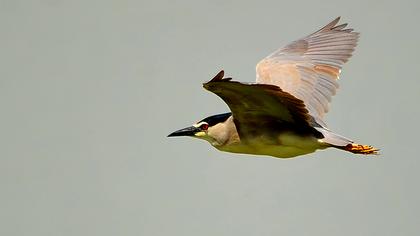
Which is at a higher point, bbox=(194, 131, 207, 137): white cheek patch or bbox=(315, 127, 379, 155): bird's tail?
bbox=(194, 131, 207, 137): white cheek patch

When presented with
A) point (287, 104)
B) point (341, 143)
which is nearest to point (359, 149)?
point (341, 143)

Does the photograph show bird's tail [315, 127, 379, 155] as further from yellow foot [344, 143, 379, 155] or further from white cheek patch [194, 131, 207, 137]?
white cheek patch [194, 131, 207, 137]

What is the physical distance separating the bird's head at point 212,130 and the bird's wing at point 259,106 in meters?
0.18

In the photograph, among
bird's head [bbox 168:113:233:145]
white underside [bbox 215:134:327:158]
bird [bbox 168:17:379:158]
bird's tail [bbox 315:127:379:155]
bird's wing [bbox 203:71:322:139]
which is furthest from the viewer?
bird's head [bbox 168:113:233:145]

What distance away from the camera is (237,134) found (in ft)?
20.8

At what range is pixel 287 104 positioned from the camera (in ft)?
19.0

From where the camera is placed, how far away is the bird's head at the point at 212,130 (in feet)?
21.1

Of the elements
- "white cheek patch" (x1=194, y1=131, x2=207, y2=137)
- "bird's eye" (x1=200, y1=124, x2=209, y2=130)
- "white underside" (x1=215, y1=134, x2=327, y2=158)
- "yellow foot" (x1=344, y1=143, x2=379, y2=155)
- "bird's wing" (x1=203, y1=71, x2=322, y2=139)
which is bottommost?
"yellow foot" (x1=344, y1=143, x2=379, y2=155)

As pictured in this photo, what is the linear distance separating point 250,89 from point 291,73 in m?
1.83

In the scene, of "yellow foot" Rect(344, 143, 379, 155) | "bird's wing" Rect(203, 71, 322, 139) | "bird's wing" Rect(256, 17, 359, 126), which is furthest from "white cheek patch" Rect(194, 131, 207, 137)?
"yellow foot" Rect(344, 143, 379, 155)

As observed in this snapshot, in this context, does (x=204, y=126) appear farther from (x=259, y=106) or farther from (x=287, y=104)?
(x=287, y=104)

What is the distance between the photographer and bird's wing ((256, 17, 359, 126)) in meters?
6.99

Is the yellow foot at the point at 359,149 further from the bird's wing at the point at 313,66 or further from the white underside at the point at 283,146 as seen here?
the bird's wing at the point at 313,66

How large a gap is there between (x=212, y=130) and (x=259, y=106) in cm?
68
